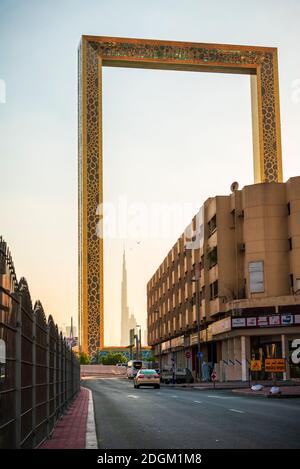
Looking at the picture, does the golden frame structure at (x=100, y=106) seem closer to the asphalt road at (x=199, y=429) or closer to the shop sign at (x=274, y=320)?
the shop sign at (x=274, y=320)

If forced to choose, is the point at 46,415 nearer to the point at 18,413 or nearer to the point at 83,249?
the point at 18,413

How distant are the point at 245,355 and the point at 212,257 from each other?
39.1ft

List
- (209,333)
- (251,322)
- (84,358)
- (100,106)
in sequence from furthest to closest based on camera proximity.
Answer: (84,358)
(100,106)
(209,333)
(251,322)

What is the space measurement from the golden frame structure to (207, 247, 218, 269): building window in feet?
145

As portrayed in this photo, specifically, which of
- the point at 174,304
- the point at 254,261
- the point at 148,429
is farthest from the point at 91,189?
the point at 148,429

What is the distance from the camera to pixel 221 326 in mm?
66000

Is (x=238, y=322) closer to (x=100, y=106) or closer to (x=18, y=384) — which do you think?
(x=18, y=384)

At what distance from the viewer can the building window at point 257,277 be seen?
2509 inches

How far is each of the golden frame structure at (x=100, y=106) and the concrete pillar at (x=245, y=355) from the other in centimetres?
5481

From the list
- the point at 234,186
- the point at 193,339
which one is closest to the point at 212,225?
the point at 234,186

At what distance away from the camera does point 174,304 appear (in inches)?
3871

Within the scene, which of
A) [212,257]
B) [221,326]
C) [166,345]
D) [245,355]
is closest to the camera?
[245,355]

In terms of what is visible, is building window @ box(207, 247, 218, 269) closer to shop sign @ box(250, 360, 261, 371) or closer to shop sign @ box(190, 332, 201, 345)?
shop sign @ box(190, 332, 201, 345)

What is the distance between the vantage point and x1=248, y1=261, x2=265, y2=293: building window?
63725mm
